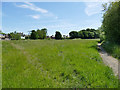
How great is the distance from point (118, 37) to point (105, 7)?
25.3ft

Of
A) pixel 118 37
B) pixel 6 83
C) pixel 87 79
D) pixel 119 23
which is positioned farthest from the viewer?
pixel 118 37

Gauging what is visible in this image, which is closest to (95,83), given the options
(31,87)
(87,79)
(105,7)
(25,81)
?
(87,79)

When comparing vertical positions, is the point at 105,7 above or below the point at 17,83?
above

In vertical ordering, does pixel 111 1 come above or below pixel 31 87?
above

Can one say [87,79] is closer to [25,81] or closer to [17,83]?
[25,81]

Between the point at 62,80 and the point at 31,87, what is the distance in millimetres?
1815

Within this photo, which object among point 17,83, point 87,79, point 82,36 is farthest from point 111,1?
point 82,36

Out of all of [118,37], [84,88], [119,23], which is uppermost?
[119,23]

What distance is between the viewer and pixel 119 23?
541 inches

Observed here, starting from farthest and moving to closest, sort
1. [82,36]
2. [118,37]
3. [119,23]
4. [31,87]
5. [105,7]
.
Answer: [82,36]
[105,7]
[118,37]
[119,23]
[31,87]

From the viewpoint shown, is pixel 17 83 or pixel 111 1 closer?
pixel 17 83

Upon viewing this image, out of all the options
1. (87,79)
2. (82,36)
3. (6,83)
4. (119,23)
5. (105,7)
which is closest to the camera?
(6,83)

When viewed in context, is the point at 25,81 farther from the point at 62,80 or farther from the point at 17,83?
the point at 62,80

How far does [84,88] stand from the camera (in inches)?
169
